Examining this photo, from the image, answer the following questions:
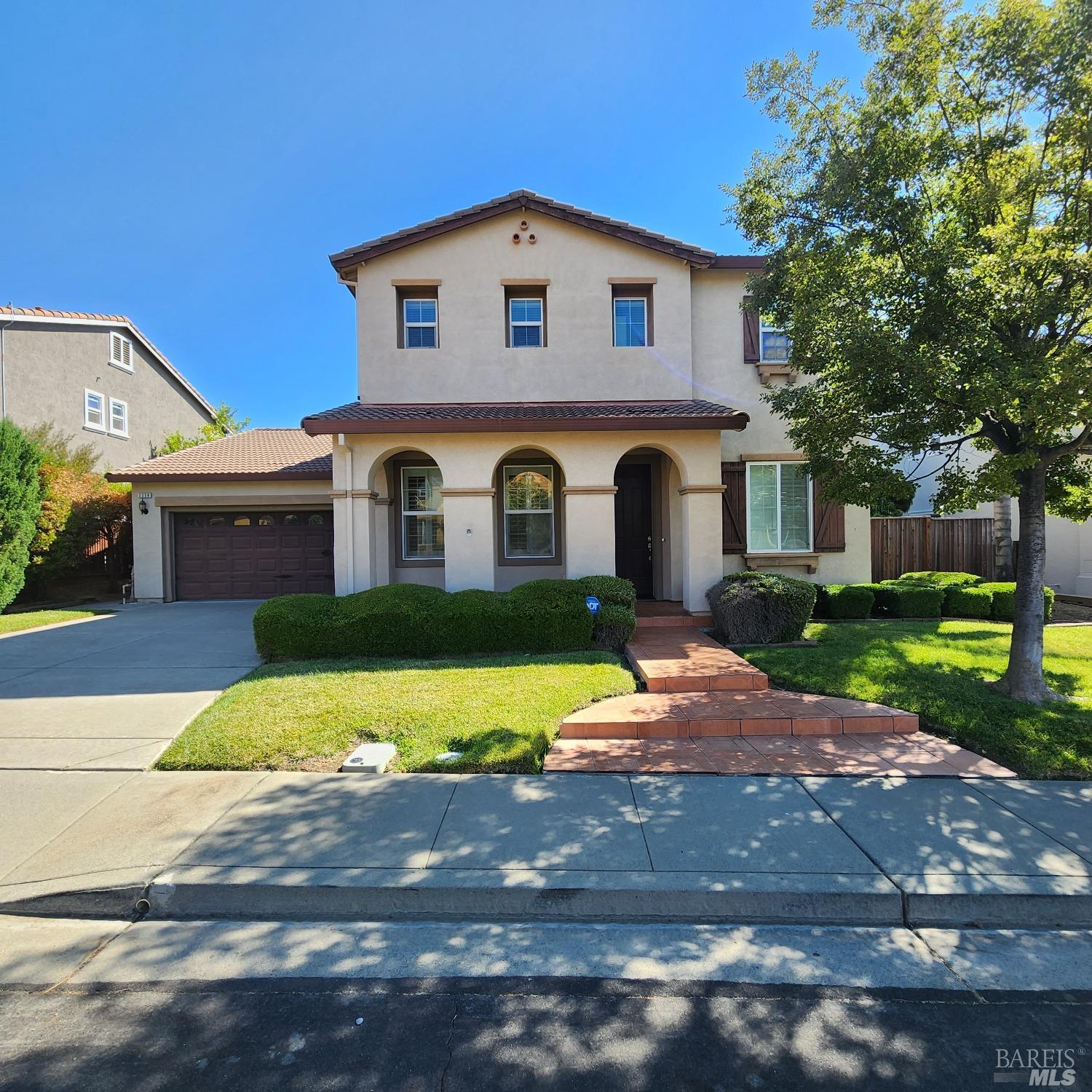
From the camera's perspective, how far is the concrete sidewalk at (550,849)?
338 cm

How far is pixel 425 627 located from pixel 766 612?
5.16m

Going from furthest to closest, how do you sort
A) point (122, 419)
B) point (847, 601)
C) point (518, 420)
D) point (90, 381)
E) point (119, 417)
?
point (122, 419) → point (119, 417) → point (90, 381) → point (847, 601) → point (518, 420)

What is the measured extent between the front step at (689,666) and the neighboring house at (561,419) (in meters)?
1.68

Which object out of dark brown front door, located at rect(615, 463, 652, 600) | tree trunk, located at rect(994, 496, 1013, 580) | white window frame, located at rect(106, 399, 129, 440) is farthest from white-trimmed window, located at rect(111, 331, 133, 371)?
tree trunk, located at rect(994, 496, 1013, 580)

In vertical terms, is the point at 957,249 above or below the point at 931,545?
above

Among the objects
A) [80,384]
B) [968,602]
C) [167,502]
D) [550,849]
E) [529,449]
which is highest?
[80,384]

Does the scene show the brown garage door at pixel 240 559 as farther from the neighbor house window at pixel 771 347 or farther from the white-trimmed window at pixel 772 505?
the neighbor house window at pixel 771 347

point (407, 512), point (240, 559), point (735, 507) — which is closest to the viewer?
point (735, 507)

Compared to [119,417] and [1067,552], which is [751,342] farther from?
[119,417]

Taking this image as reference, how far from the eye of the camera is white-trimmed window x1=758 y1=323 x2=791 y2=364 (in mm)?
11602

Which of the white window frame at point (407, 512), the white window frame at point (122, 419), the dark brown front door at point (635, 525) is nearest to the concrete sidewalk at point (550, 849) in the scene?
the white window frame at point (407, 512)

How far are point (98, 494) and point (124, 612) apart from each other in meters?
4.51

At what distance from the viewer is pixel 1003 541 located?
1327 cm

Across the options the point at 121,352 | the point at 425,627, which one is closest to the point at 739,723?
the point at 425,627
